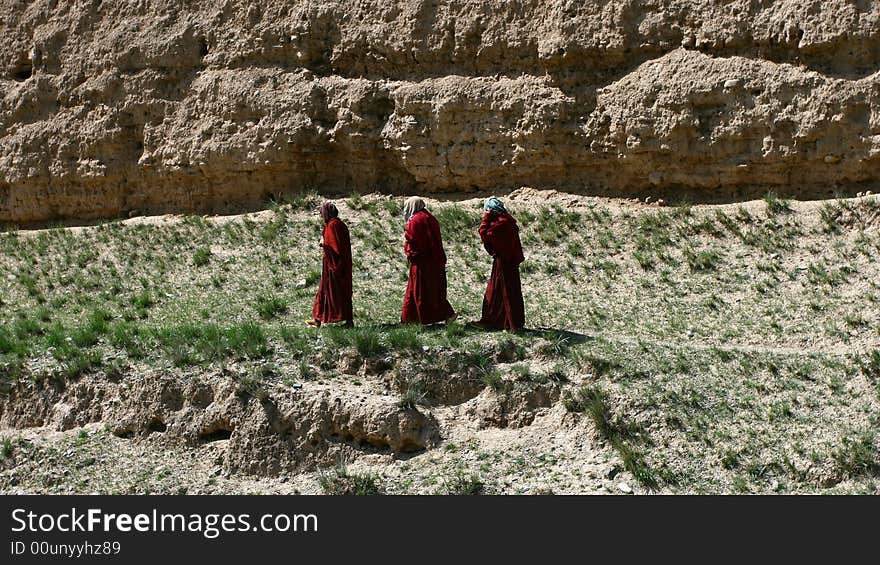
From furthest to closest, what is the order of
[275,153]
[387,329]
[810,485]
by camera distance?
[275,153] < [387,329] < [810,485]

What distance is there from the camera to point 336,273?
43.8ft

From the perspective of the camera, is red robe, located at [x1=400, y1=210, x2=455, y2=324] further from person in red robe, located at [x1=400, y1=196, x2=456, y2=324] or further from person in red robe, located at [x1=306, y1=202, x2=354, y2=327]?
person in red robe, located at [x1=306, y1=202, x2=354, y2=327]

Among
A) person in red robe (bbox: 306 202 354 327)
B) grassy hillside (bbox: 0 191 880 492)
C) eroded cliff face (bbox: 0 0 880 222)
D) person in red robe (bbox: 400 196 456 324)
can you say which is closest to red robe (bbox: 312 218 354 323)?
person in red robe (bbox: 306 202 354 327)

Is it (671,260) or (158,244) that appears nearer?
(671,260)

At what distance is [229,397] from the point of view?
12109 millimetres

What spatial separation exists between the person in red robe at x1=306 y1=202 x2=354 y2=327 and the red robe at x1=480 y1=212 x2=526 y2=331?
1.43 m

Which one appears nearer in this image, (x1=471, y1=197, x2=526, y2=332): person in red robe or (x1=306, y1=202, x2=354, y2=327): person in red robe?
(x1=471, y1=197, x2=526, y2=332): person in red robe

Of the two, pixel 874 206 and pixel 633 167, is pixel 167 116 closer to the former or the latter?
pixel 633 167

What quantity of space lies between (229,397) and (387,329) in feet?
5.85

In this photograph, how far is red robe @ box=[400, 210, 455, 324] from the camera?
13.1 meters

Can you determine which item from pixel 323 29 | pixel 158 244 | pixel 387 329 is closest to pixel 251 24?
pixel 323 29

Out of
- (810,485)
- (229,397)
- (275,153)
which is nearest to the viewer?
(810,485)

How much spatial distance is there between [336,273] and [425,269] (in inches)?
36.6

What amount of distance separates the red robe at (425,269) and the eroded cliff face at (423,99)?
5541mm
